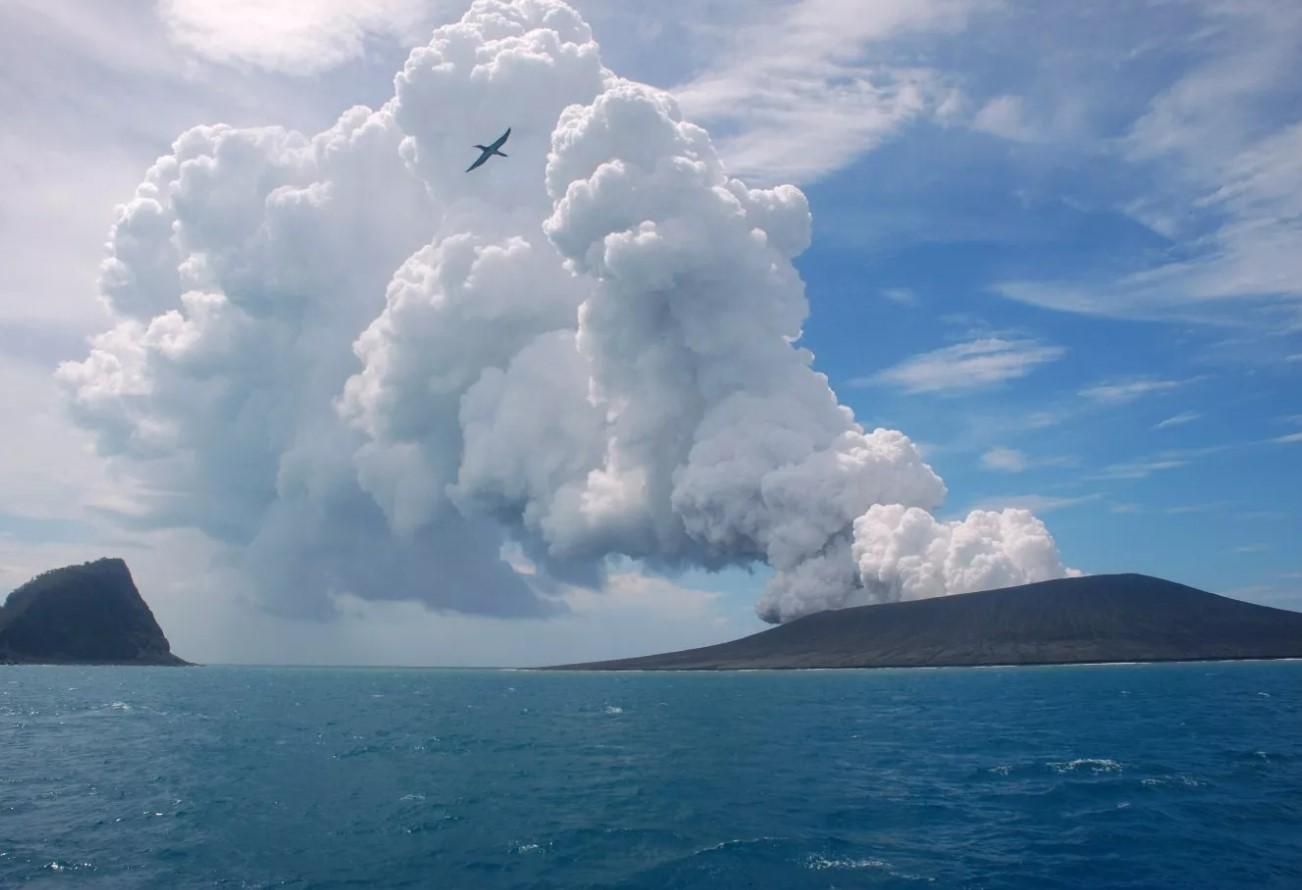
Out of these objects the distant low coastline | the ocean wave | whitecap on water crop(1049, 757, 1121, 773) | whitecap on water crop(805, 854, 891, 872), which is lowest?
whitecap on water crop(805, 854, 891, 872)

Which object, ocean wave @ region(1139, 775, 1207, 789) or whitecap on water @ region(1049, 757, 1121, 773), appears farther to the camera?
whitecap on water @ region(1049, 757, 1121, 773)

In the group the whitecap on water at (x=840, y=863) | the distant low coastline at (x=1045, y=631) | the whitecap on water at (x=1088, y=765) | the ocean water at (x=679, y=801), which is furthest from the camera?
the distant low coastline at (x=1045, y=631)

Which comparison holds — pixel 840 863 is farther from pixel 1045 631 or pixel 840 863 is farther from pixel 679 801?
pixel 1045 631

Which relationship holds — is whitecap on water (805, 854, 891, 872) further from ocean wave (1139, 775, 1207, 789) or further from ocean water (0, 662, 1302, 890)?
ocean wave (1139, 775, 1207, 789)

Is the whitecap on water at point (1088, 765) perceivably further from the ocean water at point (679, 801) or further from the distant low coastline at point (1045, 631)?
the distant low coastline at point (1045, 631)

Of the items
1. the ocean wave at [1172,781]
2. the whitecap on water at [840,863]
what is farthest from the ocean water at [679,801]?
the ocean wave at [1172,781]

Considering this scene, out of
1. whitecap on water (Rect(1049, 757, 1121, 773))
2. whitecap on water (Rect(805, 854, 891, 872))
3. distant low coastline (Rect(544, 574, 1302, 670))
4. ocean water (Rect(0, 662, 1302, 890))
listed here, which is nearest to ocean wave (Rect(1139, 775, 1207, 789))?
ocean water (Rect(0, 662, 1302, 890))

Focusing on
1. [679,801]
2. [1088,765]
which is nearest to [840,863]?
[679,801]

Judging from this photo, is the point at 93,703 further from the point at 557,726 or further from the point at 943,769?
the point at 943,769
